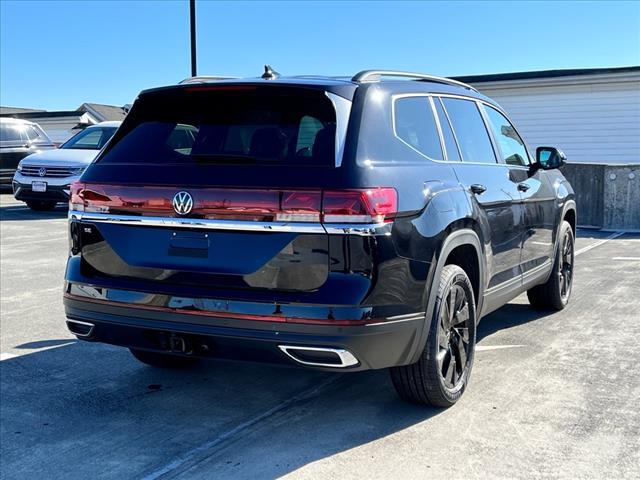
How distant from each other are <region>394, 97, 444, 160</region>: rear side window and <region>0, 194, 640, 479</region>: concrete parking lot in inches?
58.8

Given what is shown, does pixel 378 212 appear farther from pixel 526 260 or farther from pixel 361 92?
pixel 526 260

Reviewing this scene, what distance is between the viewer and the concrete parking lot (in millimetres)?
3422

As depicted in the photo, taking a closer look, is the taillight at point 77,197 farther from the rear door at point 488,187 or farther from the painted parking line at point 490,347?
the painted parking line at point 490,347

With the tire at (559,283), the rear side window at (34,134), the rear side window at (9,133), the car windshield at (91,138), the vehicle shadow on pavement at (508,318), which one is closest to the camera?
the vehicle shadow on pavement at (508,318)

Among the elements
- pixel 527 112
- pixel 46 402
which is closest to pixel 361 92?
pixel 46 402

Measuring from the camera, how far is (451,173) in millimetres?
4148

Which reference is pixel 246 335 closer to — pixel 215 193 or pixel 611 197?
pixel 215 193

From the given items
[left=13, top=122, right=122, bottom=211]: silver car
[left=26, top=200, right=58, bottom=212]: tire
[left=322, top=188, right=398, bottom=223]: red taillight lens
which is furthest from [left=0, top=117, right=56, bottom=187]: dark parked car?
[left=322, top=188, right=398, bottom=223]: red taillight lens

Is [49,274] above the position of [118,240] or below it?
below

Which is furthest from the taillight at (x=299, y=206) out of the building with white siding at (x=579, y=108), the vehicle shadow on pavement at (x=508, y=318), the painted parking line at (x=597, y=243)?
the building with white siding at (x=579, y=108)

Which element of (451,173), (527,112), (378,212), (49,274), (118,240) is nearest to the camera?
(378,212)

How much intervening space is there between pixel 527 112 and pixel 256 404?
18.7m

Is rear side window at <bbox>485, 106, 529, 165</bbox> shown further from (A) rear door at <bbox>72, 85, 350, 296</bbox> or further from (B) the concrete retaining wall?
(B) the concrete retaining wall

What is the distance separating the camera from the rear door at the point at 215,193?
330cm
